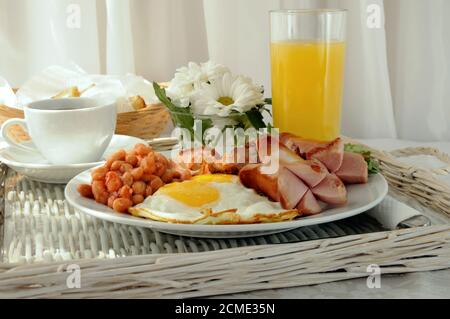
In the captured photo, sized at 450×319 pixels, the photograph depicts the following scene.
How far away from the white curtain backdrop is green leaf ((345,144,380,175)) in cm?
69

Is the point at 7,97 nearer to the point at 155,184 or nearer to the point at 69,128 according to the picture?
the point at 69,128

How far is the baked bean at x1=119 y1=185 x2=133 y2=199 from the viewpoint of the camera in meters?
0.77

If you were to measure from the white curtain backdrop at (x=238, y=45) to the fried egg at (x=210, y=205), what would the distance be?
2.77ft

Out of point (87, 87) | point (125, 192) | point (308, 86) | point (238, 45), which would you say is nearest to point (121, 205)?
point (125, 192)

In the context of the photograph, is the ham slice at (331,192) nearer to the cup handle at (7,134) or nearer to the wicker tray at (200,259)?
the wicker tray at (200,259)

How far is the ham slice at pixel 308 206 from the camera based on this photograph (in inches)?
29.2

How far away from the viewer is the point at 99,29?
165 centimetres

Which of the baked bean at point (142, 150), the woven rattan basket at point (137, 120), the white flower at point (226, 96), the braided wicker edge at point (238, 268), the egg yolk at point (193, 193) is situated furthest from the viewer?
the woven rattan basket at point (137, 120)

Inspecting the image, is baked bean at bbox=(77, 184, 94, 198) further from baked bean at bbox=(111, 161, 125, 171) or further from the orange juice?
the orange juice

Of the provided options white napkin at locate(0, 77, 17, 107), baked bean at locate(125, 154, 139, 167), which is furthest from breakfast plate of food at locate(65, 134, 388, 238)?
white napkin at locate(0, 77, 17, 107)

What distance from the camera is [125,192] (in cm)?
77

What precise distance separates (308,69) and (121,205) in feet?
1.27

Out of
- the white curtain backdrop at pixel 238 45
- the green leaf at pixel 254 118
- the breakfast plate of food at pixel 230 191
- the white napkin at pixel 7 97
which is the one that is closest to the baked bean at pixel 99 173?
the breakfast plate of food at pixel 230 191
